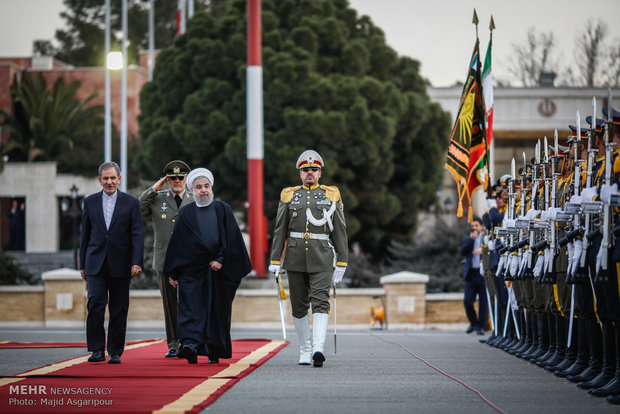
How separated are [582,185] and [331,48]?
2819 centimetres

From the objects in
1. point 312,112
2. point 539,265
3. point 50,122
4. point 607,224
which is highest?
point 50,122

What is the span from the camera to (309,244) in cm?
1117

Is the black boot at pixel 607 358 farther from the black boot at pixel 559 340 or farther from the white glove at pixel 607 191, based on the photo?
the black boot at pixel 559 340

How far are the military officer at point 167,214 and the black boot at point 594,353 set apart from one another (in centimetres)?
478

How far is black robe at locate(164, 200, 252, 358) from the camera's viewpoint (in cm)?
1082

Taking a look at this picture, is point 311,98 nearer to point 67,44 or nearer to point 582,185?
point 582,185

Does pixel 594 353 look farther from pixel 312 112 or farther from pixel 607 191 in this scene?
pixel 312 112

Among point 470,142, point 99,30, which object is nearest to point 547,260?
point 470,142

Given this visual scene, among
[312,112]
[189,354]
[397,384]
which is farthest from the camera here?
[312,112]

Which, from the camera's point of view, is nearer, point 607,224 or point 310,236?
point 607,224

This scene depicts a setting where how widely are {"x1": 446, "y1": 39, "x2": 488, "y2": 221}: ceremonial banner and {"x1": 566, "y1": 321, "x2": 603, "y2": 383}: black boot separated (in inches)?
248

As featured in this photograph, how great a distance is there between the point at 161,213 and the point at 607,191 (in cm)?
577

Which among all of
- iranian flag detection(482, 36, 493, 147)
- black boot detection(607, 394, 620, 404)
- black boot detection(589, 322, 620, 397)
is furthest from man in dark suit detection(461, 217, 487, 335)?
black boot detection(607, 394, 620, 404)

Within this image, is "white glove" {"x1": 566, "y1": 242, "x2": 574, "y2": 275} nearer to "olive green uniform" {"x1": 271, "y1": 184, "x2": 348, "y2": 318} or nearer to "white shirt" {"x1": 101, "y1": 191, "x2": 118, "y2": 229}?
"olive green uniform" {"x1": 271, "y1": 184, "x2": 348, "y2": 318}
